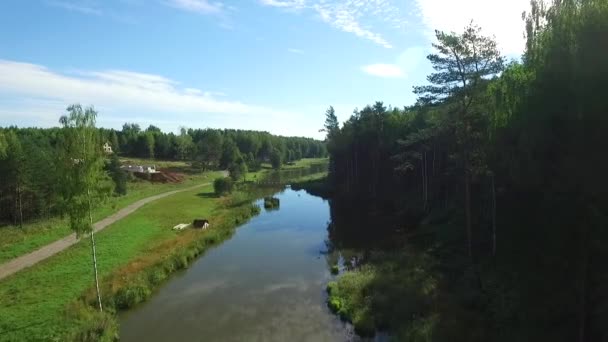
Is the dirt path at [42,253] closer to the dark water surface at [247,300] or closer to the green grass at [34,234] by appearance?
the green grass at [34,234]

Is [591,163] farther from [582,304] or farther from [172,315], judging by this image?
[172,315]

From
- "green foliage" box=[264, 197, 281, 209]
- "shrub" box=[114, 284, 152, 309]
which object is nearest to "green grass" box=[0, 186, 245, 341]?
"shrub" box=[114, 284, 152, 309]

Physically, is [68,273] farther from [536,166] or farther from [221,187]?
[221,187]

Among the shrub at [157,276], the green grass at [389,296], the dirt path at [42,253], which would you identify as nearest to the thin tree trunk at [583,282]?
the green grass at [389,296]

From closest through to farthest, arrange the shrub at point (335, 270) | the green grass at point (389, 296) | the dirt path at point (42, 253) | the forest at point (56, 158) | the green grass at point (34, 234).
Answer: the green grass at point (389, 296) → the dirt path at point (42, 253) → the shrub at point (335, 270) → the green grass at point (34, 234) → the forest at point (56, 158)

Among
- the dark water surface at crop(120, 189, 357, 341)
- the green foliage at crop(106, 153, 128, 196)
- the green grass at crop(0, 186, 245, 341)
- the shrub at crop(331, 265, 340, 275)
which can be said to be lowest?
the dark water surface at crop(120, 189, 357, 341)

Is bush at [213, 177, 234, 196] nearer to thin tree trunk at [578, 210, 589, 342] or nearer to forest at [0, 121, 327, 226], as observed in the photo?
forest at [0, 121, 327, 226]
